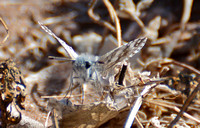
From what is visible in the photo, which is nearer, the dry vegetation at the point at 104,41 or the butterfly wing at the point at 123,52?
the butterfly wing at the point at 123,52

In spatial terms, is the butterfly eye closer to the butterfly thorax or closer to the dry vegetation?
the butterfly thorax

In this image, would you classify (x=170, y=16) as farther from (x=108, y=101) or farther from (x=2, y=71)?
(x=2, y=71)

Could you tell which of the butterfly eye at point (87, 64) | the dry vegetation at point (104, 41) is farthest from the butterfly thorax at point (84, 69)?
the dry vegetation at point (104, 41)

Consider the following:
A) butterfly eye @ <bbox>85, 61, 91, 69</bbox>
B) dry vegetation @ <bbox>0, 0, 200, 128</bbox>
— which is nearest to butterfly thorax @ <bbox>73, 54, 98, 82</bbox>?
butterfly eye @ <bbox>85, 61, 91, 69</bbox>

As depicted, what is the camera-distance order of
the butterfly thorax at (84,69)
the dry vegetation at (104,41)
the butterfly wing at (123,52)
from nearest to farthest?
the butterfly wing at (123,52) → the butterfly thorax at (84,69) → the dry vegetation at (104,41)

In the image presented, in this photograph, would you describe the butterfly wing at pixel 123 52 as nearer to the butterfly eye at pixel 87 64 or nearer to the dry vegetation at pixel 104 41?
the butterfly eye at pixel 87 64

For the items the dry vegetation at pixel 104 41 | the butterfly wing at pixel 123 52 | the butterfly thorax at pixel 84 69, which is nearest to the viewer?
the butterfly wing at pixel 123 52

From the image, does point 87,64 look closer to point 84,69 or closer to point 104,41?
point 84,69
